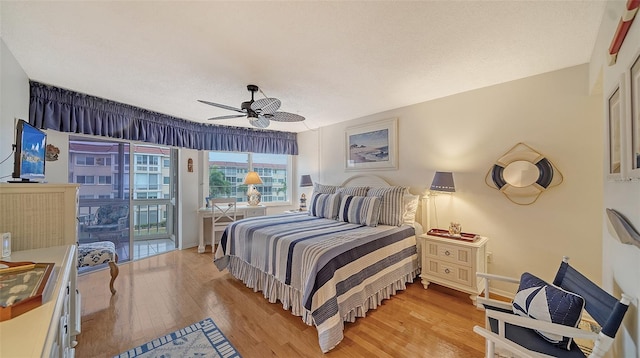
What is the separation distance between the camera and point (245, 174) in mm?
5113

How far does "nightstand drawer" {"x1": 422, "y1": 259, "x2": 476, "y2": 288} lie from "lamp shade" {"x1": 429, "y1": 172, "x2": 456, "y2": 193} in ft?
2.77

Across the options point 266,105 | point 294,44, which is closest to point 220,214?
point 266,105

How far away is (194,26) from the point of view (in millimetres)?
1659

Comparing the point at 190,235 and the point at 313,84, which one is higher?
the point at 313,84

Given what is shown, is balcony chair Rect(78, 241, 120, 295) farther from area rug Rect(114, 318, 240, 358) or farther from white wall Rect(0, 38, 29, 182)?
area rug Rect(114, 318, 240, 358)

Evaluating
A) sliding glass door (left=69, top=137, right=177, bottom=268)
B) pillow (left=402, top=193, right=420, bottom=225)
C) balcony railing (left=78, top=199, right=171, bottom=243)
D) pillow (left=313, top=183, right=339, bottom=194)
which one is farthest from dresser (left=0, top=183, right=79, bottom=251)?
pillow (left=402, top=193, right=420, bottom=225)

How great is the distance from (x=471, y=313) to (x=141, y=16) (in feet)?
11.9

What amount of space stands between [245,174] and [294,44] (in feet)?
12.0

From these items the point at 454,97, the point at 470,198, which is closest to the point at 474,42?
the point at 454,97

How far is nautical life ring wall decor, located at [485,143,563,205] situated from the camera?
2363 mm

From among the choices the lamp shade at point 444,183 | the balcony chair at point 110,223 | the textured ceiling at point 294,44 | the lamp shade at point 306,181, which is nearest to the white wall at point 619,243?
the textured ceiling at point 294,44

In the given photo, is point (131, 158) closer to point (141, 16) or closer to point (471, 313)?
point (141, 16)

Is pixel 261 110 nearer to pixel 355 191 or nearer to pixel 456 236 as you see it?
pixel 355 191

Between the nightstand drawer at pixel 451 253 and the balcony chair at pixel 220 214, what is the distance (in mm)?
3314
